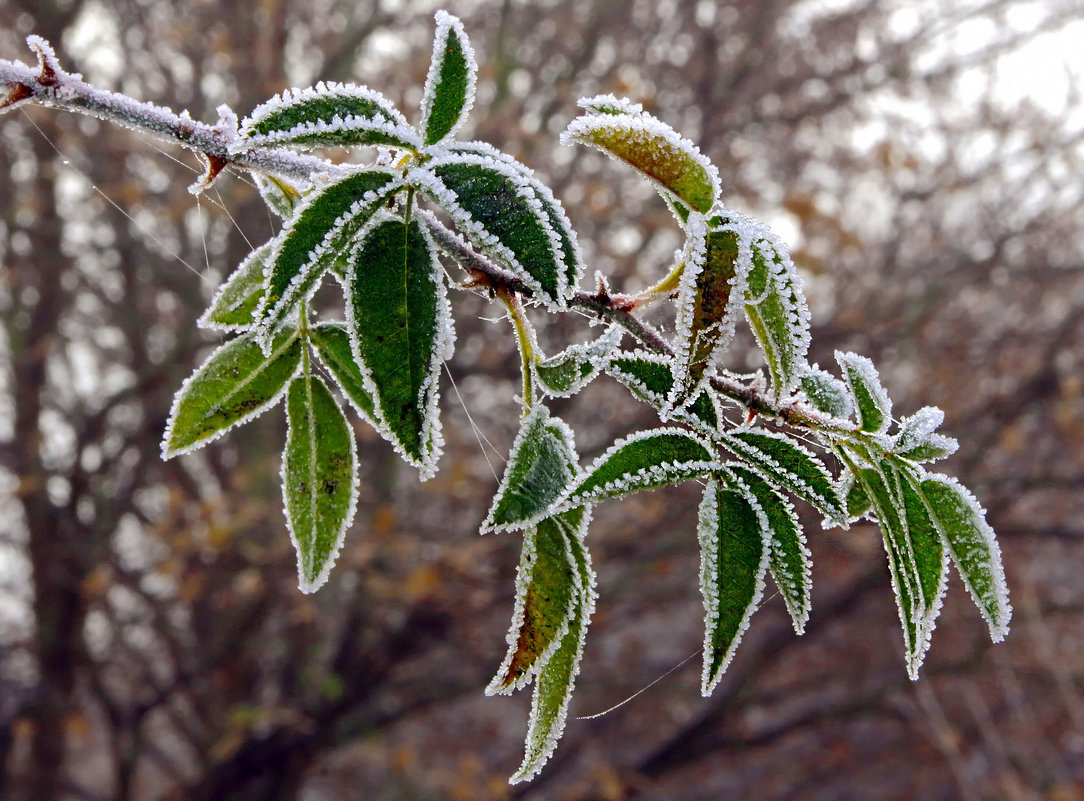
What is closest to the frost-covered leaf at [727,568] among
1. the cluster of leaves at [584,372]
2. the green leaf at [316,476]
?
the cluster of leaves at [584,372]

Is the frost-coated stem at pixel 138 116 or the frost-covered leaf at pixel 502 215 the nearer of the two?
the frost-covered leaf at pixel 502 215

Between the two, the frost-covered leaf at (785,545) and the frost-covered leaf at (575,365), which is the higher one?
the frost-covered leaf at (575,365)

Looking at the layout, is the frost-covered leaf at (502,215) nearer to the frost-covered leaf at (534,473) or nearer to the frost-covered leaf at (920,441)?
the frost-covered leaf at (534,473)

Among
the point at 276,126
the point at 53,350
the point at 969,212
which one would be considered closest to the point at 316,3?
the point at 53,350

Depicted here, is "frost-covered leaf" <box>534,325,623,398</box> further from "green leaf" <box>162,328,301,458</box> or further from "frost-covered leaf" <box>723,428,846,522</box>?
"green leaf" <box>162,328,301,458</box>

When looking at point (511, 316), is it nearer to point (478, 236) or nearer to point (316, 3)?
point (478, 236)

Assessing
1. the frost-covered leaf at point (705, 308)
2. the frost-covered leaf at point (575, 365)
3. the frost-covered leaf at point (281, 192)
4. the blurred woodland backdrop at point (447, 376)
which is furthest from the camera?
the blurred woodland backdrop at point (447, 376)

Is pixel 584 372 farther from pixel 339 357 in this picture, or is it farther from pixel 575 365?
pixel 339 357

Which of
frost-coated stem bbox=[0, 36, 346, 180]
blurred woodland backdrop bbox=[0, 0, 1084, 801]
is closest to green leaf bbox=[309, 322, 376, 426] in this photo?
frost-coated stem bbox=[0, 36, 346, 180]
